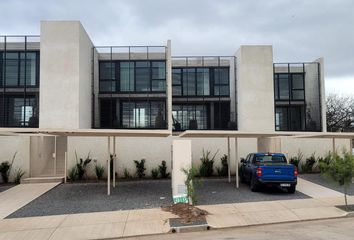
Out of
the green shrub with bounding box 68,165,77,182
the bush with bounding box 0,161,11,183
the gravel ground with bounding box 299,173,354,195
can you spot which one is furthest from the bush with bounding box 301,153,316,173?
the bush with bounding box 0,161,11,183

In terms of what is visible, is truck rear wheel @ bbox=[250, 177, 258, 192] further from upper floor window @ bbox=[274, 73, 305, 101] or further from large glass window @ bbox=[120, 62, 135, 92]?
upper floor window @ bbox=[274, 73, 305, 101]

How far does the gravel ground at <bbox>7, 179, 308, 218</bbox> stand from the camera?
11.9 m

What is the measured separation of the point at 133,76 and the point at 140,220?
15.4m

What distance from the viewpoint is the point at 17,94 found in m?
22.4

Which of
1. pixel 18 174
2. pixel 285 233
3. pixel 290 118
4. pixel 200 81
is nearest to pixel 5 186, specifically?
pixel 18 174

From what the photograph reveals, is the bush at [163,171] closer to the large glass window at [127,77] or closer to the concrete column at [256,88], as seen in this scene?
the concrete column at [256,88]

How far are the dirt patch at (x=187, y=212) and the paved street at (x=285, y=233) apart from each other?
3.20 ft

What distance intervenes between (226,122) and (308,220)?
15.5 m

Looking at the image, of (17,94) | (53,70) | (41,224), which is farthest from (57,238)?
(17,94)

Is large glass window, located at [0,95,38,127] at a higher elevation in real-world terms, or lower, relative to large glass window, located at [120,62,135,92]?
lower

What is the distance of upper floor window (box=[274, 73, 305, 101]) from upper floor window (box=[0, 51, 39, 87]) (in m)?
16.9

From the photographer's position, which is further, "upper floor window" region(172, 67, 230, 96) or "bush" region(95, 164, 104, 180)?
"upper floor window" region(172, 67, 230, 96)

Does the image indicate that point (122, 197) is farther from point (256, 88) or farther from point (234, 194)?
point (256, 88)

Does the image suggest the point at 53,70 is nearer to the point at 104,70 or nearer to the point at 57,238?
the point at 104,70
